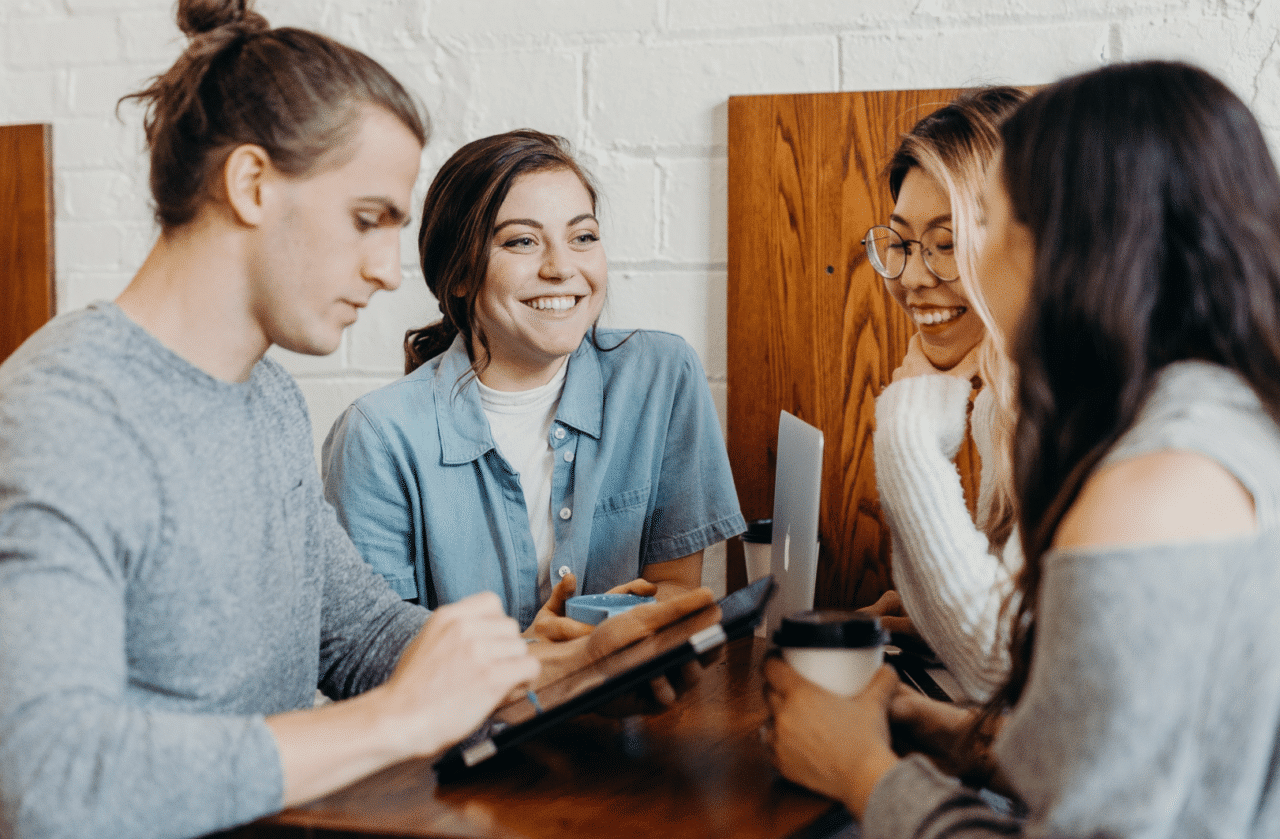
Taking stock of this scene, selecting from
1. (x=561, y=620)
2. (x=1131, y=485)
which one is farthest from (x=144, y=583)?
(x=1131, y=485)

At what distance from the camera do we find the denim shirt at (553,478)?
1469 mm

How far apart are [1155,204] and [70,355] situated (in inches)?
29.2

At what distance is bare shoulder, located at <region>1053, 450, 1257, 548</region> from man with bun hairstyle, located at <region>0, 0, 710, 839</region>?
1.44ft

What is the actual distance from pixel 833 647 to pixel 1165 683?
0.29 m

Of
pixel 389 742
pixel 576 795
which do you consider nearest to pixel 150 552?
pixel 389 742

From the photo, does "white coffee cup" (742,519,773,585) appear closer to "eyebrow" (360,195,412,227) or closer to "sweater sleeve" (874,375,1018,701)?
"sweater sleeve" (874,375,1018,701)

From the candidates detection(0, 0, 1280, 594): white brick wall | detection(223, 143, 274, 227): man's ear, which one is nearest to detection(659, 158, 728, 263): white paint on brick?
detection(0, 0, 1280, 594): white brick wall

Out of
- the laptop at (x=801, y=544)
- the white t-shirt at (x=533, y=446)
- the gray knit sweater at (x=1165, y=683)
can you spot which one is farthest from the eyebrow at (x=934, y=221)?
the gray knit sweater at (x=1165, y=683)

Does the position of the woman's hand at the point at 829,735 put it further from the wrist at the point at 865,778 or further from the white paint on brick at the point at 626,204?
the white paint on brick at the point at 626,204

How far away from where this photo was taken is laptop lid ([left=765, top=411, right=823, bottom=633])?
1.04 metres

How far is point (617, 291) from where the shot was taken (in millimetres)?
1766

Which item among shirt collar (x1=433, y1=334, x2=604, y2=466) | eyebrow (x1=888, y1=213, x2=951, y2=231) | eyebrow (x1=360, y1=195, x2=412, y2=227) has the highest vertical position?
eyebrow (x1=888, y1=213, x2=951, y2=231)

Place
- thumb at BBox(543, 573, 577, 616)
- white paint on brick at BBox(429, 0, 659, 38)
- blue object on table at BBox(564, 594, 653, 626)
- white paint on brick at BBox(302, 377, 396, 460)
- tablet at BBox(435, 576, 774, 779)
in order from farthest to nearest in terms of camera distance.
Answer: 1. white paint on brick at BBox(302, 377, 396, 460)
2. white paint on brick at BBox(429, 0, 659, 38)
3. thumb at BBox(543, 573, 577, 616)
4. blue object on table at BBox(564, 594, 653, 626)
5. tablet at BBox(435, 576, 774, 779)

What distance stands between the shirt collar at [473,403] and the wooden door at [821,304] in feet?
0.86
